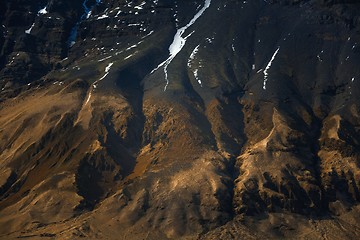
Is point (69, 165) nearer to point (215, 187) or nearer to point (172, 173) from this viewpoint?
point (172, 173)

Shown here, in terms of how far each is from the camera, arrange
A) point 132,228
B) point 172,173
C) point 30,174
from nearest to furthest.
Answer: point 132,228, point 172,173, point 30,174

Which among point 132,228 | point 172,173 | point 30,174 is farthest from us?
point 30,174

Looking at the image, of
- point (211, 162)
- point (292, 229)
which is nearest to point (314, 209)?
point (292, 229)

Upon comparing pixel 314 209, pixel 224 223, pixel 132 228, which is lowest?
pixel 314 209

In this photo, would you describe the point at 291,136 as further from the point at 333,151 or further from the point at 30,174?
the point at 30,174

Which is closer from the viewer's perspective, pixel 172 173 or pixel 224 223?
pixel 224 223

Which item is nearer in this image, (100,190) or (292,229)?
(292,229)

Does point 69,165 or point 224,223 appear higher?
point 69,165

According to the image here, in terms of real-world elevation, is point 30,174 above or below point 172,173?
above

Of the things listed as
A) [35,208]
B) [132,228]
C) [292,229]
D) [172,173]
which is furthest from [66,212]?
[292,229]
